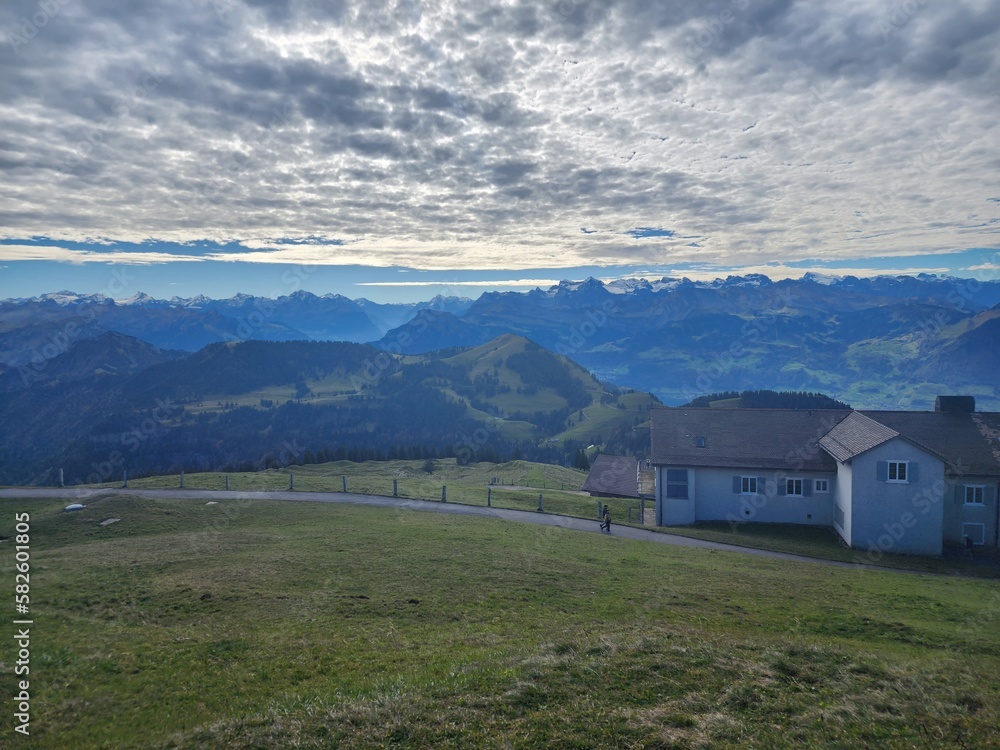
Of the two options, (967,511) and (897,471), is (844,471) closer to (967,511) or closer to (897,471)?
(897,471)

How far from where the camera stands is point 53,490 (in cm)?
4803

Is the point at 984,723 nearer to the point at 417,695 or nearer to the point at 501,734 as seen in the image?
the point at 501,734

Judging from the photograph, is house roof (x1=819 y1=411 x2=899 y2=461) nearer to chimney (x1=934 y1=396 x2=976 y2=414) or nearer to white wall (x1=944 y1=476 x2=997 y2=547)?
white wall (x1=944 y1=476 x2=997 y2=547)

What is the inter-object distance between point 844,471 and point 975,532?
11.5m

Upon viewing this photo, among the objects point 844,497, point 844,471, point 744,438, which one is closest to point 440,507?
point 744,438

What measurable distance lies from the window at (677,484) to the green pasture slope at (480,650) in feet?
64.5

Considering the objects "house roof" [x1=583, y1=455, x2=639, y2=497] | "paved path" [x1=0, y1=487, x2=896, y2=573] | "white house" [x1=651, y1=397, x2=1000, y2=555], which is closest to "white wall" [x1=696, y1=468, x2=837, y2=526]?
"white house" [x1=651, y1=397, x2=1000, y2=555]

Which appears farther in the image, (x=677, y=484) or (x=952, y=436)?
Result: (x=677, y=484)

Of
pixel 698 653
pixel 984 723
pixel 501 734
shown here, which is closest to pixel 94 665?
pixel 501 734

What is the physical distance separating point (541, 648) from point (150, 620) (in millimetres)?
14451

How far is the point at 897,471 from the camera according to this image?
45312 millimetres


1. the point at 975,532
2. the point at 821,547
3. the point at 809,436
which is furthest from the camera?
the point at 809,436

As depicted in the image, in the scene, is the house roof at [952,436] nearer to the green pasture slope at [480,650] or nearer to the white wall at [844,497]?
the white wall at [844,497]

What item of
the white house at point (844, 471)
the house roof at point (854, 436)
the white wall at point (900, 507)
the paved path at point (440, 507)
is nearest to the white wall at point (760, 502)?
the white house at point (844, 471)
